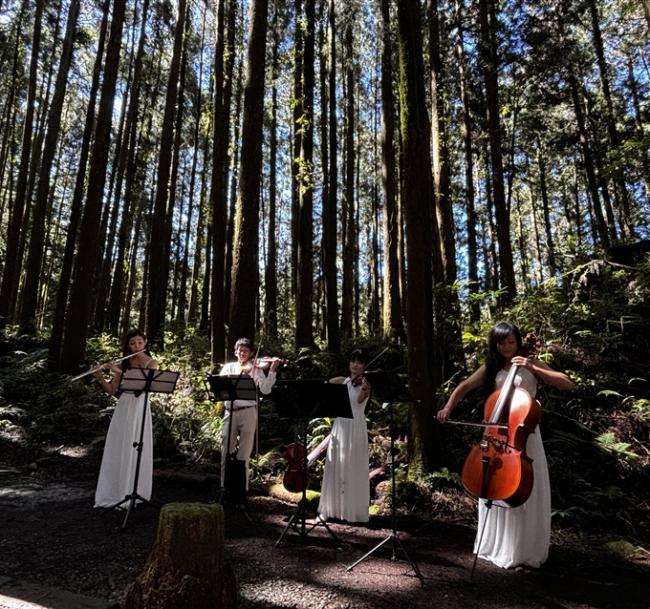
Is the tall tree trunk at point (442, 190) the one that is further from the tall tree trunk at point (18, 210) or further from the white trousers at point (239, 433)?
the tall tree trunk at point (18, 210)

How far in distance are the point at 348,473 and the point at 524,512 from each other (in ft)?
7.13

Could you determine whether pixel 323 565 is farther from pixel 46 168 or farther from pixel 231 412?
pixel 46 168

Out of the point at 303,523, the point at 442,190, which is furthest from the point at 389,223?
the point at 303,523

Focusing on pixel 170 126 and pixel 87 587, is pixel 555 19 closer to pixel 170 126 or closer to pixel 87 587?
pixel 170 126

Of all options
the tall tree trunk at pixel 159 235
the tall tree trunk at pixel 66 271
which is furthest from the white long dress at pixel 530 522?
the tall tree trunk at pixel 66 271

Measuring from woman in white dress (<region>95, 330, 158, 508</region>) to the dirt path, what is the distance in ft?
1.03

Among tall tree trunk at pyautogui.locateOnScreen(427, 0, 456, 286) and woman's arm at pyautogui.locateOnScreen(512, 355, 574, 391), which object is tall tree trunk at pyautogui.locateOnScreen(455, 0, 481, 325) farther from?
woman's arm at pyautogui.locateOnScreen(512, 355, 574, 391)

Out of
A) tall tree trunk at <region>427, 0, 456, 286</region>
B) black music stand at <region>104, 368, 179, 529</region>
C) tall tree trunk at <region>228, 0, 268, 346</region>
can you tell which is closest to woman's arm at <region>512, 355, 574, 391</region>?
black music stand at <region>104, 368, 179, 529</region>

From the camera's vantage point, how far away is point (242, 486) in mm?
6160

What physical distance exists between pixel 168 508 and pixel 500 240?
1063 cm

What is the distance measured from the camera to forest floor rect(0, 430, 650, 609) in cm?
346

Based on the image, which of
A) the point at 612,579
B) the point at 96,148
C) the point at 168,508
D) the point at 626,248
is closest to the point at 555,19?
the point at 626,248

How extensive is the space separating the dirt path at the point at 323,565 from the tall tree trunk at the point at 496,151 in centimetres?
711

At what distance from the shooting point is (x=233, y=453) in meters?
6.25
